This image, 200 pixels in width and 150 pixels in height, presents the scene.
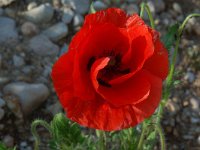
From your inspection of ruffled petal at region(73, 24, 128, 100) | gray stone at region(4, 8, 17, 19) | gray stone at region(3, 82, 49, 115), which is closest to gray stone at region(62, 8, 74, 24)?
gray stone at region(4, 8, 17, 19)

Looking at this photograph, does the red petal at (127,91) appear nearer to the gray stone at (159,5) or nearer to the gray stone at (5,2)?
the gray stone at (5,2)

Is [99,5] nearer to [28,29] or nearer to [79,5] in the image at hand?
[79,5]

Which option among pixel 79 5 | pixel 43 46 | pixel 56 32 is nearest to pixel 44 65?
pixel 43 46

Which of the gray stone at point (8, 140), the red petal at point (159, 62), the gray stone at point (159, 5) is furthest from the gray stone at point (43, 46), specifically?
the red petal at point (159, 62)

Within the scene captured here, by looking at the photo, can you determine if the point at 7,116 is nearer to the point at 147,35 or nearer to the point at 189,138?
the point at 189,138

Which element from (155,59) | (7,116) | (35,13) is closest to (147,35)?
(155,59)

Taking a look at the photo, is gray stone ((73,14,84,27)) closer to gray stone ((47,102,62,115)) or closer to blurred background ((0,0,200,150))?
blurred background ((0,0,200,150))
